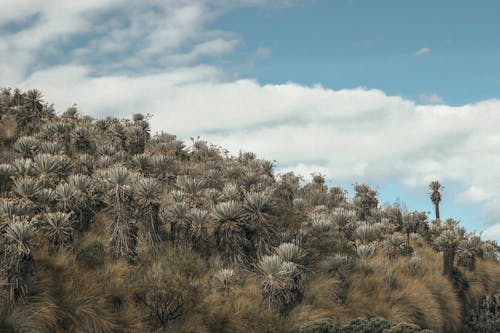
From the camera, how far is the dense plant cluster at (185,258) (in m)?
14.7

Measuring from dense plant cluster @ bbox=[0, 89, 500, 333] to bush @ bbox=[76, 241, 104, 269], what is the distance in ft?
0.16

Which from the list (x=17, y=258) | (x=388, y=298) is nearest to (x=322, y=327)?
(x=388, y=298)

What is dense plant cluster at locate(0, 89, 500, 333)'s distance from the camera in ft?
48.2

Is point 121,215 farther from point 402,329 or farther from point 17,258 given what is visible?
point 402,329

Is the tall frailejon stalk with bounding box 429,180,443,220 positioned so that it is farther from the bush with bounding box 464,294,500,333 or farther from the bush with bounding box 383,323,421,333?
the bush with bounding box 383,323,421,333

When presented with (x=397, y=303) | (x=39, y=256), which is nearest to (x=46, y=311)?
(x=39, y=256)

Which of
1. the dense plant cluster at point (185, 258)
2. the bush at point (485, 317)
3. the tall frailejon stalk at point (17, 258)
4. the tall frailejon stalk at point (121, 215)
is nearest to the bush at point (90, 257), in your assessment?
the dense plant cluster at point (185, 258)

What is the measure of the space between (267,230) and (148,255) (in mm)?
5061

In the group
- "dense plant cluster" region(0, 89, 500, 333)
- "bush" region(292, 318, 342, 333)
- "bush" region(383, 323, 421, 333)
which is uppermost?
"dense plant cluster" region(0, 89, 500, 333)

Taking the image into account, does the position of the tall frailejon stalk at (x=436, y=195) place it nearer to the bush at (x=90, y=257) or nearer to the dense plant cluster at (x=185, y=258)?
the dense plant cluster at (x=185, y=258)

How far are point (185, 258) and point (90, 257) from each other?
321cm

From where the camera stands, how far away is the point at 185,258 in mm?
18828

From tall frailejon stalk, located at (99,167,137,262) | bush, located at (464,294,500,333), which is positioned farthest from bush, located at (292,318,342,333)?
bush, located at (464,294,500,333)

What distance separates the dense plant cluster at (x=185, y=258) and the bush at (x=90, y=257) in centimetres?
5
